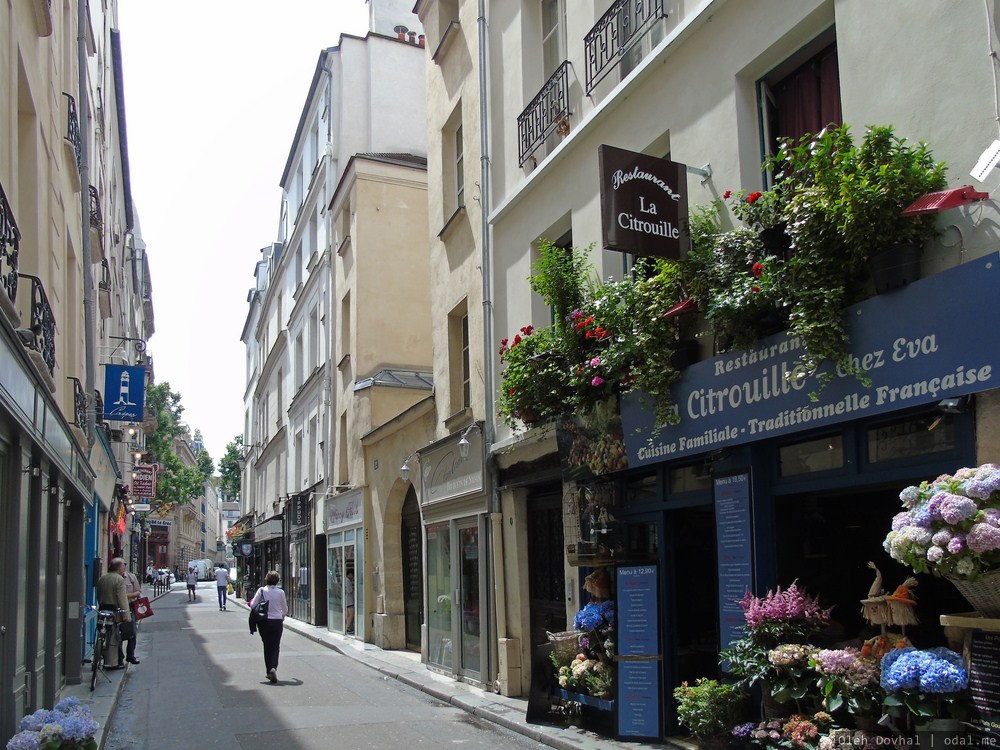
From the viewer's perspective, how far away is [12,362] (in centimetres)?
646

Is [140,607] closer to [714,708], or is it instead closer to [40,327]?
[40,327]

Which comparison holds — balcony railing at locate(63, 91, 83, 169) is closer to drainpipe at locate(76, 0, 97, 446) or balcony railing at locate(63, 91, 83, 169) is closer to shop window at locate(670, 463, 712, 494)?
drainpipe at locate(76, 0, 97, 446)

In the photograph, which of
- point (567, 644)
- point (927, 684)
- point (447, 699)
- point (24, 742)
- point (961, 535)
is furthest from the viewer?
point (447, 699)

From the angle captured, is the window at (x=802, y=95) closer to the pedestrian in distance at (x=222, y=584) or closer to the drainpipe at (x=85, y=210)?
the drainpipe at (x=85, y=210)

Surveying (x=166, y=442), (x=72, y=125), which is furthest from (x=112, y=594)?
(x=166, y=442)

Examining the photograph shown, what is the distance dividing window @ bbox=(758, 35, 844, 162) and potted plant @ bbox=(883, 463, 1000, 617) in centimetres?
316

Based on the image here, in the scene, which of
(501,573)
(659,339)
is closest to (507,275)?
(501,573)

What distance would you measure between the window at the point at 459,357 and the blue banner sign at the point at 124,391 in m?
6.08

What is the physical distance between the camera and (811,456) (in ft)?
22.9

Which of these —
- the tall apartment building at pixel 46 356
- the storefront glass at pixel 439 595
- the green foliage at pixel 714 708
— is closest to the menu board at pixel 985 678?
the green foliage at pixel 714 708

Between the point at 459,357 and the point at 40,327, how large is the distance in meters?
6.75

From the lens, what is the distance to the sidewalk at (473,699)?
8461 millimetres

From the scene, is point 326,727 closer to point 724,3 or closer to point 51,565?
point 51,565

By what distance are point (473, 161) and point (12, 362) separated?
8329mm
